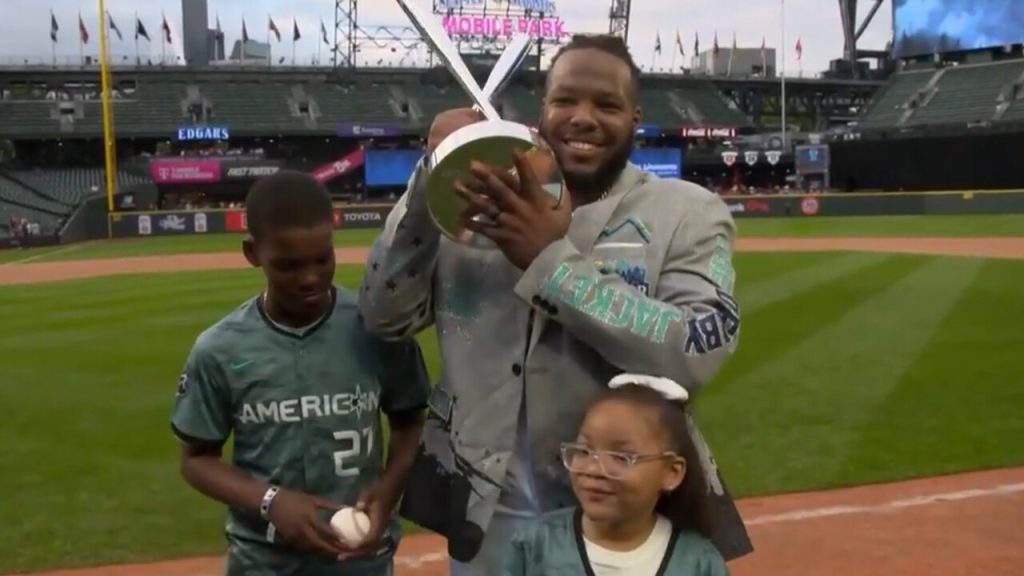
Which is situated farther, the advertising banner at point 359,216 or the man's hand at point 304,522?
the advertising banner at point 359,216

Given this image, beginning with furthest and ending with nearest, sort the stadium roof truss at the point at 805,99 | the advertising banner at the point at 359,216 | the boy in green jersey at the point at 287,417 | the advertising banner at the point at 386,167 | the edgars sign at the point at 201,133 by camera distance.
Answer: the stadium roof truss at the point at 805,99 → the edgars sign at the point at 201,133 → the advertising banner at the point at 386,167 → the advertising banner at the point at 359,216 → the boy in green jersey at the point at 287,417

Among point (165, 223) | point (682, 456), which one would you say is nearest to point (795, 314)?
point (682, 456)

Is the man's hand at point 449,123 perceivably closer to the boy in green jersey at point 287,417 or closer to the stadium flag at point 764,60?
the boy in green jersey at point 287,417

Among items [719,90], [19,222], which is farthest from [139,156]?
[719,90]

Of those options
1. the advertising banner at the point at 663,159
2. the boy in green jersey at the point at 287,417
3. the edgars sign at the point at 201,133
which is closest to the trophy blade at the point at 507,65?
the boy in green jersey at the point at 287,417

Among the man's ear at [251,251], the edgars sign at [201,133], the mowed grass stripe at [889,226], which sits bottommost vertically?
the mowed grass stripe at [889,226]

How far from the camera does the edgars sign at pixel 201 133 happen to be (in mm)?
49344

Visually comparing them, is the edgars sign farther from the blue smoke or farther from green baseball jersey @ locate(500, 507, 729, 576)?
green baseball jersey @ locate(500, 507, 729, 576)

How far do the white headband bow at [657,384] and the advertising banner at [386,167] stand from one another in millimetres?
46738

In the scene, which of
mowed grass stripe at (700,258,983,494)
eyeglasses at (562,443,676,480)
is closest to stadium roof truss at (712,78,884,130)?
mowed grass stripe at (700,258,983,494)

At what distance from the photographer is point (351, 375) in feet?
8.54

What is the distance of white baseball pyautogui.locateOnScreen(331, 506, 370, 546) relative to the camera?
7.83 feet

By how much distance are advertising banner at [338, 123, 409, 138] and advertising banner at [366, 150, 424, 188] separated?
260 cm

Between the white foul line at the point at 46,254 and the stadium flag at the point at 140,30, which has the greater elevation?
the stadium flag at the point at 140,30
